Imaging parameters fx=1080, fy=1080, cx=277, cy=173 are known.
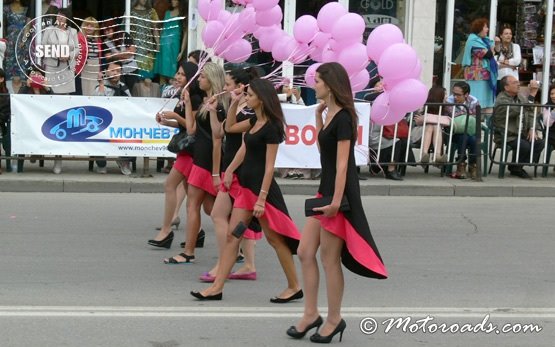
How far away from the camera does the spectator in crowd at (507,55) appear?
1888 centimetres

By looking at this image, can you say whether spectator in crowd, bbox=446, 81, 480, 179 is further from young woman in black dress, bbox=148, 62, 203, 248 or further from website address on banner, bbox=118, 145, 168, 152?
young woman in black dress, bbox=148, 62, 203, 248

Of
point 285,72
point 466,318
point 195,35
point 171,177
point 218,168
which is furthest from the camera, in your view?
point 195,35

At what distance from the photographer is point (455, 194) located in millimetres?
14891

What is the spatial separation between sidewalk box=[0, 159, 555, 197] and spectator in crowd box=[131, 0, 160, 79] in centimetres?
220

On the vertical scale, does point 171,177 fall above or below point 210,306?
above

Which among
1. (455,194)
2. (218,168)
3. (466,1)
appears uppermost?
(466,1)

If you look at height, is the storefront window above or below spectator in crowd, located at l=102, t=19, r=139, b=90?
above

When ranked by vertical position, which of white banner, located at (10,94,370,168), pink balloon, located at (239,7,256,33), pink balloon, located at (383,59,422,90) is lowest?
white banner, located at (10,94,370,168)

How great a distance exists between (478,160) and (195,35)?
239 inches

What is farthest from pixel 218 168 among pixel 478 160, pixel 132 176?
pixel 478 160

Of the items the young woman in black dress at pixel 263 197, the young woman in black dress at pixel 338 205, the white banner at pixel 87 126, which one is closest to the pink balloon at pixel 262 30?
the young woman in black dress at pixel 263 197

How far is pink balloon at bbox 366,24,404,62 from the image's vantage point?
9383 mm

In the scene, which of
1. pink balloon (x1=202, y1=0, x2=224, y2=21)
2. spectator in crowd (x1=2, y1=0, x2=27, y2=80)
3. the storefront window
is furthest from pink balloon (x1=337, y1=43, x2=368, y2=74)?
the storefront window

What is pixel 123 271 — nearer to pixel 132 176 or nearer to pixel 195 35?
pixel 132 176
